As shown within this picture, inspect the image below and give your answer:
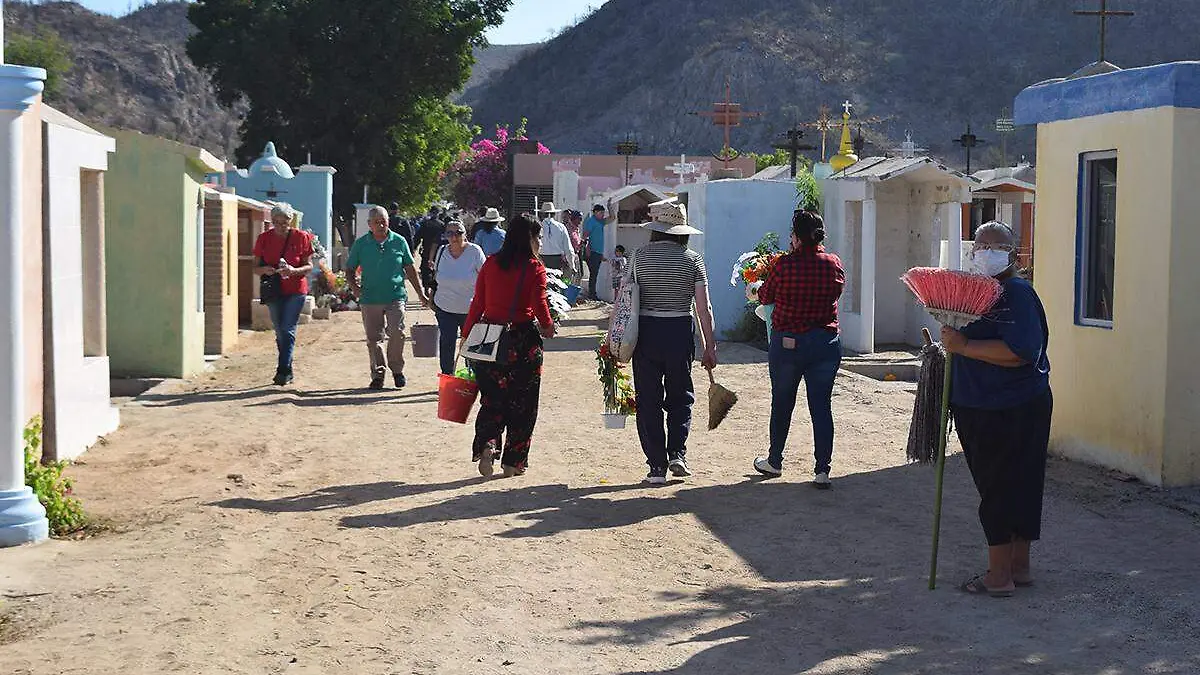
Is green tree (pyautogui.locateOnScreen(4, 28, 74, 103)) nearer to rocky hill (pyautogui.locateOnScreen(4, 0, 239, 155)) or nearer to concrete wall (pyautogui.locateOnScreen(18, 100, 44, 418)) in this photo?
rocky hill (pyautogui.locateOnScreen(4, 0, 239, 155))

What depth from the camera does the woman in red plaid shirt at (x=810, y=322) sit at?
369 inches

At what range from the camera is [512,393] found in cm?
960

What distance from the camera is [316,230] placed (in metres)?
35.2

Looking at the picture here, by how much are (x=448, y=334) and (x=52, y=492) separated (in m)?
5.56

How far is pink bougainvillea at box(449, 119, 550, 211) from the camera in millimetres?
63875

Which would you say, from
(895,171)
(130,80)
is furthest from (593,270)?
(130,80)

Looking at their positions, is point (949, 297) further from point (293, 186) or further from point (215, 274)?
point (293, 186)

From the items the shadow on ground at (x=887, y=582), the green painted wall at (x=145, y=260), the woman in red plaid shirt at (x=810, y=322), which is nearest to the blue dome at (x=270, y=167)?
the green painted wall at (x=145, y=260)

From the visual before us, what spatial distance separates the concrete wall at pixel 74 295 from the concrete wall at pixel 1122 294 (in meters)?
6.70

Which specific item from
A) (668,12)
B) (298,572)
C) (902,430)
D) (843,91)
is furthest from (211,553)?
(668,12)

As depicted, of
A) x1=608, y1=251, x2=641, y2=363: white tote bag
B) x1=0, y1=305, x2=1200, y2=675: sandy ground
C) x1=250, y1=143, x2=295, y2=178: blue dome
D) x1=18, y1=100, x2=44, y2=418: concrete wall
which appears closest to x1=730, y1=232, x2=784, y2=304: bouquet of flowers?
x1=0, y1=305, x2=1200, y2=675: sandy ground

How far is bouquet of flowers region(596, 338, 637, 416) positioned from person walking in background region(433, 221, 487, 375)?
10.7 feet

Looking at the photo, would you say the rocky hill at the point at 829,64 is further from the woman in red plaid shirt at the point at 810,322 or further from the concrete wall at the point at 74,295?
the woman in red plaid shirt at the point at 810,322

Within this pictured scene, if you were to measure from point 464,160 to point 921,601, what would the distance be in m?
60.5
